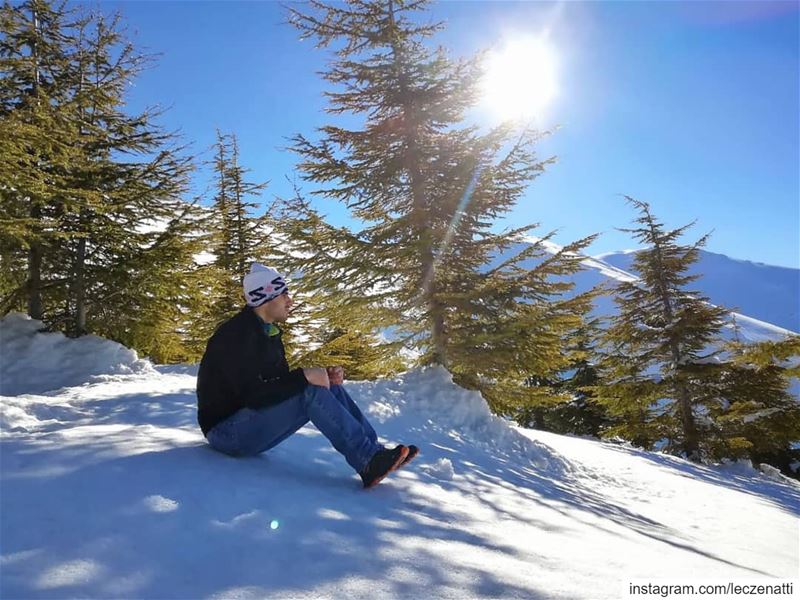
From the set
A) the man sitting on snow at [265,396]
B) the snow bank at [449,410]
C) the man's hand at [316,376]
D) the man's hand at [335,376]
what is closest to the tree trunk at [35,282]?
the snow bank at [449,410]

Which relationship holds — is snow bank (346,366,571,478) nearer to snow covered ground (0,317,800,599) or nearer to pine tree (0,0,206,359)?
snow covered ground (0,317,800,599)

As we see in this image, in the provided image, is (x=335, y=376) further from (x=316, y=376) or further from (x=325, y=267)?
(x=325, y=267)

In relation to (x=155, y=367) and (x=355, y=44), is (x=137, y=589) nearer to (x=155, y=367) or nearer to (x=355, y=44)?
(x=155, y=367)

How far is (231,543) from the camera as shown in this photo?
2.57 m

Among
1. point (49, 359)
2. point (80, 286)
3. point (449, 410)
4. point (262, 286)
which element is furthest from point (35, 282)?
point (262, 286)

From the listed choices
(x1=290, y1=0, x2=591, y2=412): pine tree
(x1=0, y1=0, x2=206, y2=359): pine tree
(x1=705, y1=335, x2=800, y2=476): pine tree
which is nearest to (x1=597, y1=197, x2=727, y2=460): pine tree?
(x1=705, y1=335, x2=800, y2=476): pine tree

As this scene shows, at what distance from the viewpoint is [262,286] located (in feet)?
12.8

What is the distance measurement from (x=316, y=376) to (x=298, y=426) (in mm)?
555

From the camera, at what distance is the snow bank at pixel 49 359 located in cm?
917

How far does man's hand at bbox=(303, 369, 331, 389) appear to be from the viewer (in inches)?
137

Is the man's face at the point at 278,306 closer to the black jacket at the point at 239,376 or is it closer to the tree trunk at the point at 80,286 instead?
the black jacket at the point at 239,376

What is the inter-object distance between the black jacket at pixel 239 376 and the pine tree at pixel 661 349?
16266 millimetres

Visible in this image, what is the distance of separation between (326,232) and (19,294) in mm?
7806

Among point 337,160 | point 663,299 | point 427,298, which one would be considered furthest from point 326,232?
point 663,299
